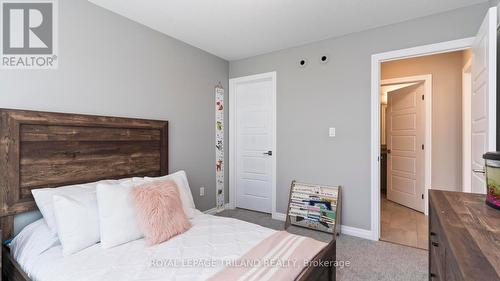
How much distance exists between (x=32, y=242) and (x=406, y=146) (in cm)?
474

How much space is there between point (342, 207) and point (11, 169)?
10.4ft

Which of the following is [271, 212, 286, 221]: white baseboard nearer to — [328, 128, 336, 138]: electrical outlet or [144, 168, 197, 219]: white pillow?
[328, 128, 336, 138]: electrical outlet

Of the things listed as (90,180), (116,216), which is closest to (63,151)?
(90,180)

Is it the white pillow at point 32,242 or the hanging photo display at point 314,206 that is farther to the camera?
the hanging photo display at point 314,206

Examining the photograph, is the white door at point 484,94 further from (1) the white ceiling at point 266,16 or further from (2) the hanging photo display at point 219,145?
(2) the hanging photo display at point 219,145

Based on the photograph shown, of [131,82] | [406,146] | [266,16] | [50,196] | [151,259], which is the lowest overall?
[151,259]

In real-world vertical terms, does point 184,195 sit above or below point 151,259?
above

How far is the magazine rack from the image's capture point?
9.24 ft

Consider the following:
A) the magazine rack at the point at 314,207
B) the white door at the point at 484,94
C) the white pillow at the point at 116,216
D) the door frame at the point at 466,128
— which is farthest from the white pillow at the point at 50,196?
the door frame at the point at 466,128

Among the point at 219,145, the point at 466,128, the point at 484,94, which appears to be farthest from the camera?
the point at 219,145

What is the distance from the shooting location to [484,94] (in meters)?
1.66

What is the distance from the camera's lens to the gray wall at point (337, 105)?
2516 mm

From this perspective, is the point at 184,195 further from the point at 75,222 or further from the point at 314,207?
the point at 314,207

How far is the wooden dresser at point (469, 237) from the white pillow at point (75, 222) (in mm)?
1900
